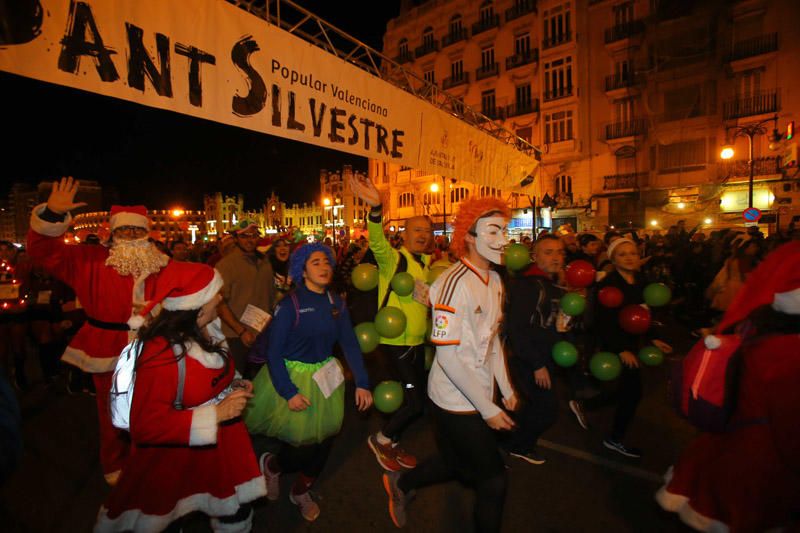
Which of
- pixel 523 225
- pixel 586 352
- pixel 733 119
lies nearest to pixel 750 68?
pixel 733 119

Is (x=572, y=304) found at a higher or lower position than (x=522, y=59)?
lower

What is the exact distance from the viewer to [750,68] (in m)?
22.0

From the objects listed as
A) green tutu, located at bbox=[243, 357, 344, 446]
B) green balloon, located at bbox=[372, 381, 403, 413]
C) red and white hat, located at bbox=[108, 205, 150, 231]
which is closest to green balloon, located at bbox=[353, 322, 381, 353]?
green balloon, located at bbox=[372, 381, 403, 413]

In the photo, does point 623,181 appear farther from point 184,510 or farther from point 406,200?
point 184,510

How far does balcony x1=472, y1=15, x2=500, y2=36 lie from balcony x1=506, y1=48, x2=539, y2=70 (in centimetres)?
253

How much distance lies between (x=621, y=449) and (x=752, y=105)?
25.4 meters

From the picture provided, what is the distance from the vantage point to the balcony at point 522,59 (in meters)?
27.8

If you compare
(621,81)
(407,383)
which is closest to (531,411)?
(407,383)

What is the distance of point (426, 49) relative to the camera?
33.0m

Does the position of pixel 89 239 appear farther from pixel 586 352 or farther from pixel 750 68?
pixel 750 68

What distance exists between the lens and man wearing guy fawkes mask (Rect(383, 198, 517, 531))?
232 cm

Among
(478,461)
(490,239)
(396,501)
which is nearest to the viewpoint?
(478,461)

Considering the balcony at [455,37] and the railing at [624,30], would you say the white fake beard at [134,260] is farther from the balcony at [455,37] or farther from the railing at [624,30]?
the balcony at [455,37]

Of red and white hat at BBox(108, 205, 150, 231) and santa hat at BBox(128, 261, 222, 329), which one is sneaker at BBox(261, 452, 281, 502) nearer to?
santa hat at BBox(128, 261, 222, 329)
